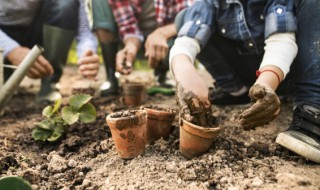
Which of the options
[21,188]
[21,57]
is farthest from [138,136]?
[21,57]

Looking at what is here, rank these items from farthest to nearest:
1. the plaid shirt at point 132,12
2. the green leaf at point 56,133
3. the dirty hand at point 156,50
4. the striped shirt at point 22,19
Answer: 1. the plaid shirt at point 132,12
2. the striped shirt at point 22,19
3. the dirty hand at point 156,50
4. the green leaf at point 56,133

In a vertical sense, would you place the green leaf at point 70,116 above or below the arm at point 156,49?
below

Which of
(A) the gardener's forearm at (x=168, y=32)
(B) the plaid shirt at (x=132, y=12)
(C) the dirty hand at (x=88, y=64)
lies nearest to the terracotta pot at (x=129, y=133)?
(C) the dirty hand at (x=88, y=64)

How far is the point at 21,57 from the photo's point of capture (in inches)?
102

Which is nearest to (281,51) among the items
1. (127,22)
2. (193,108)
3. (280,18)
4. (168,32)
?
(280,18)

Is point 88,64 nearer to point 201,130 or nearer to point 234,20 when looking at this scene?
point 234,20

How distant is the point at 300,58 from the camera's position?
2004 mm

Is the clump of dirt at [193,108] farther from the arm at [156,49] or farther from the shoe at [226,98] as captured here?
the shoe at [226,98]

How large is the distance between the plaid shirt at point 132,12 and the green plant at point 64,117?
1.18 meters

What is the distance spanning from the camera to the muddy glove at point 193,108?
167 cm

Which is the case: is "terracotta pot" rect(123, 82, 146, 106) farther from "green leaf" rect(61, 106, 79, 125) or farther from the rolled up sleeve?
the rolled up sleeve

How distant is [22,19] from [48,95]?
0.65 m

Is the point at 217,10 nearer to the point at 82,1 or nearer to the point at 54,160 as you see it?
the point at 54,160

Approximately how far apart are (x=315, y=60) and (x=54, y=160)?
140 cm
